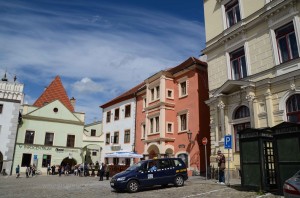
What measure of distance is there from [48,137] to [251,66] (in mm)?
29473

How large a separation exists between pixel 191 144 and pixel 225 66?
765cm

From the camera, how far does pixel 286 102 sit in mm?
15617

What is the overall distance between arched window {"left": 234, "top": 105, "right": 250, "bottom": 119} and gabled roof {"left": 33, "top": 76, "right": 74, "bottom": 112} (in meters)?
33.6

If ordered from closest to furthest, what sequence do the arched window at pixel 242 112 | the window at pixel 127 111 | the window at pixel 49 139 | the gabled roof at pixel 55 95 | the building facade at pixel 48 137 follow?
1. the arched window at pixel 242 112
2. the window at pixel 127 111
3. the building facade at pixel 48 137
4. the window at pixel 49 139
5. the gabled roof at pixel 55 95

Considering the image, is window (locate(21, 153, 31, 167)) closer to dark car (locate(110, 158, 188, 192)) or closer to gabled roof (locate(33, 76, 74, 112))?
gabled roof (locate(33, 76, 74, 112))

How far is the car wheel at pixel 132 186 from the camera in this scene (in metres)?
14.1

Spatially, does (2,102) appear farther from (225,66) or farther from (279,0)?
(279,0)

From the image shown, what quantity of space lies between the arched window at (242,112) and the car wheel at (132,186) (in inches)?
346

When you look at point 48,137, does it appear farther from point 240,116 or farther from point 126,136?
point 240,116

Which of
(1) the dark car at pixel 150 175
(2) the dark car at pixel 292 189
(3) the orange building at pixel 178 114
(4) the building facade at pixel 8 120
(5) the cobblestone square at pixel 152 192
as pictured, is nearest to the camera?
(2) the dark car at pixel 292 189

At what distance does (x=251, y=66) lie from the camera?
18.0 m

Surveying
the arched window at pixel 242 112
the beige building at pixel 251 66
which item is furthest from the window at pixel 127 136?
the arched window at pixel 242 112

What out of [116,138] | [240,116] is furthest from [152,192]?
[116,138]

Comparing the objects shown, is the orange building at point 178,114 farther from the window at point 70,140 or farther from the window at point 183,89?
the window at point 70,140
